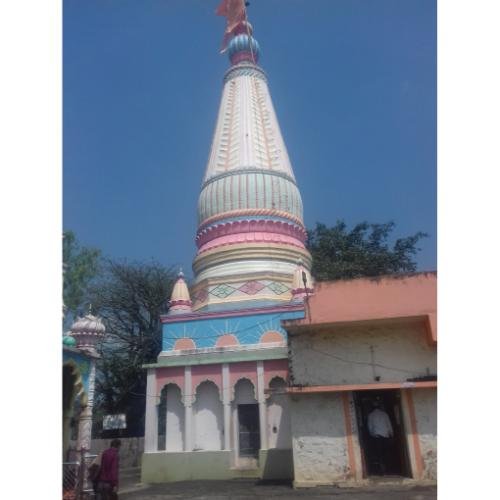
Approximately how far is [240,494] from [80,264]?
16.6m

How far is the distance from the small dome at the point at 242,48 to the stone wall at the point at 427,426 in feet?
50.1

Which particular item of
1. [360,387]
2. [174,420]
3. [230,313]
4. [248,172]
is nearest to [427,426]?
[360,387]

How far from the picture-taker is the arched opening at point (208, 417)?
12.4m

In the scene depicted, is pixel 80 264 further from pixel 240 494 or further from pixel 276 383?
pixel 240 494

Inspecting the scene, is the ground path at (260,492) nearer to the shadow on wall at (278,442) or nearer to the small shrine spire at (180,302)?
the shadow on wall at (278,442)

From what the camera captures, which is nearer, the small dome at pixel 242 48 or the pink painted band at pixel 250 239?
the pink painted band at pixel 250 239

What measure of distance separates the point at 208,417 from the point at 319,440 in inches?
169

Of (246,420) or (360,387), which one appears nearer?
(360,387)

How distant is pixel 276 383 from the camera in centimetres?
1235

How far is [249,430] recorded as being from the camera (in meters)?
12.4

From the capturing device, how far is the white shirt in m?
9.38

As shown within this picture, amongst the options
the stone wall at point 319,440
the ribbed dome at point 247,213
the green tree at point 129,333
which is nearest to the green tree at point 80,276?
the green tree at point 129,333

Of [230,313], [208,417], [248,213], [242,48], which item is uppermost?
[242,48]

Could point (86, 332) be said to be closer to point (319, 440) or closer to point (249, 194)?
point (319, 440)
